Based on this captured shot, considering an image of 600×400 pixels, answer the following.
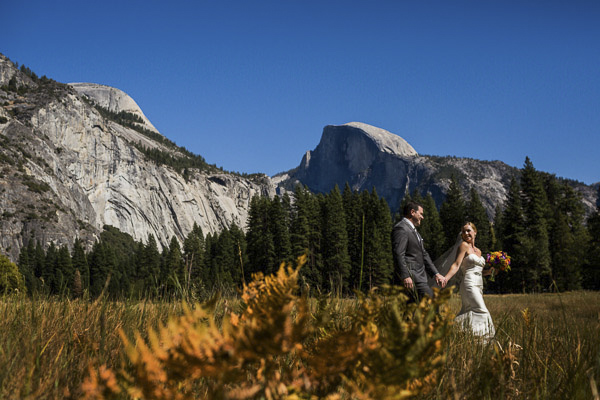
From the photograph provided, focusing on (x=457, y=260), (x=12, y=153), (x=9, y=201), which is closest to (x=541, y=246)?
(x=457, y=260)

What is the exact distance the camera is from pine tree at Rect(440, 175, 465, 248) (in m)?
53.9

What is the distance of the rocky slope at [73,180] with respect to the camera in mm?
99438

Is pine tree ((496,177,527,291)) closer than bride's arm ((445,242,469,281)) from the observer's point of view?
No

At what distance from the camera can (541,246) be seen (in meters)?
36.9

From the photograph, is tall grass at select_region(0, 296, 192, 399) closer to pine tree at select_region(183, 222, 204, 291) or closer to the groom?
pine tree at select_region(183, 222, 204, 291)

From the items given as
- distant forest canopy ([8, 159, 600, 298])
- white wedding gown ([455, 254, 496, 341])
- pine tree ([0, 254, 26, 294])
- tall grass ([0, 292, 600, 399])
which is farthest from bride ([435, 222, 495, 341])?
distant forest canopy ([8, 159, 600, 298])

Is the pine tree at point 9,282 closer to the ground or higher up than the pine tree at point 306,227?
closer to the ground

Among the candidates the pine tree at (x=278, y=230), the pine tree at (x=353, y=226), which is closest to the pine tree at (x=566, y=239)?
the pine tree at (x=353, y=226)

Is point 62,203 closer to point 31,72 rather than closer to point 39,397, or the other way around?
point 31,72

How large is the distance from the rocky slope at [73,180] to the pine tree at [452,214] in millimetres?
90509

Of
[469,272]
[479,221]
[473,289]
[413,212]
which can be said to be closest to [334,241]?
[479,221]

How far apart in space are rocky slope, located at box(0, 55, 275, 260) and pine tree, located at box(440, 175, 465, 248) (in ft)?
297

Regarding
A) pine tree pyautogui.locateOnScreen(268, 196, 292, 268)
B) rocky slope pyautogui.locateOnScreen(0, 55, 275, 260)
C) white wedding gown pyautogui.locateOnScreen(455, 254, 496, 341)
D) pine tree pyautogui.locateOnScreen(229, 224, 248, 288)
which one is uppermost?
rocky slope pyautogui.locateOnScreen(0, 55, 275, 260)

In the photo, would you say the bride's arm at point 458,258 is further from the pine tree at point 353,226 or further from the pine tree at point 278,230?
the pine tree at point 278,230
